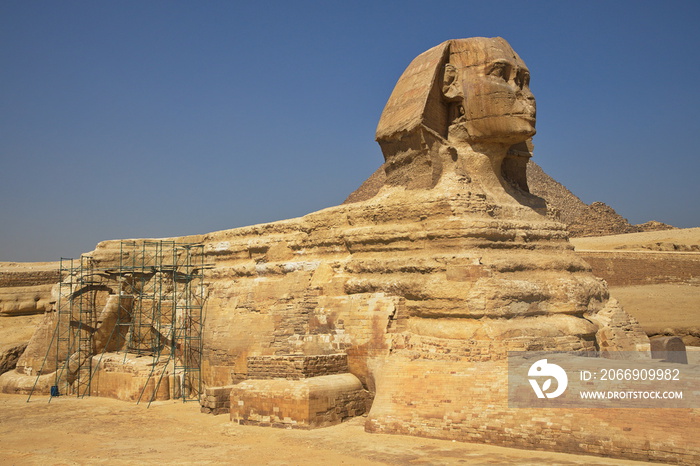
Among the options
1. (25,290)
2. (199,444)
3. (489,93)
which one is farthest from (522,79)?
(25,290)

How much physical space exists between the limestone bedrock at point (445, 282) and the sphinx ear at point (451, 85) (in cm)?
2

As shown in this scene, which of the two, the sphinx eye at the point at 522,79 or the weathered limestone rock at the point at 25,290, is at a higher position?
the sphinx eye at the point at 522,79

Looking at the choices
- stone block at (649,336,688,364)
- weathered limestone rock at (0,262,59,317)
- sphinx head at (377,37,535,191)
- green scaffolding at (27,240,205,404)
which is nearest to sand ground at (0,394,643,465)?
green scaffolding at (27,240,205,404)

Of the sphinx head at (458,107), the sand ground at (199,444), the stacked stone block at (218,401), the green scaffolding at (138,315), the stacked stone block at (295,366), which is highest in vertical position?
the sphinx head at (458,107)

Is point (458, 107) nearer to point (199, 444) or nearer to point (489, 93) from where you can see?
point (489, 93)

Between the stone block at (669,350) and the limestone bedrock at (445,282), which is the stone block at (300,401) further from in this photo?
the stone block at (669,350)

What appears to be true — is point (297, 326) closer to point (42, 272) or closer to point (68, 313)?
point (68, 313)

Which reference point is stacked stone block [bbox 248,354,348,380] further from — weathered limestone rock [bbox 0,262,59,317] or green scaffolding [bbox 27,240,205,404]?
weathered limestone rock [bbox 0,262,59,317]

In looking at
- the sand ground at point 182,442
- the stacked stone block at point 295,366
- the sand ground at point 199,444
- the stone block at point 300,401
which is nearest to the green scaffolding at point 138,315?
the sand ground at point 182,442

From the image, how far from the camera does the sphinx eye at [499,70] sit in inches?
436

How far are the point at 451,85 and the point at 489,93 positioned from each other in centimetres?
→ 73

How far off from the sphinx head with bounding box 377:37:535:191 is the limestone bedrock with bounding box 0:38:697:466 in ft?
0.08

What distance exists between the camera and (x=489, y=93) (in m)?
11.1

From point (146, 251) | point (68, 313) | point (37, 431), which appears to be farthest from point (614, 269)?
point (37, 431)
